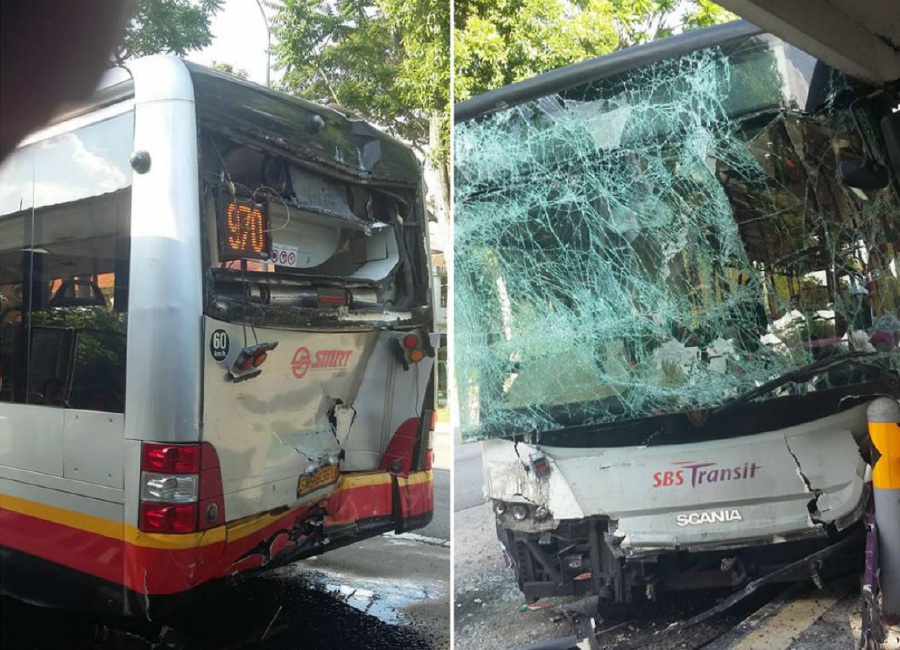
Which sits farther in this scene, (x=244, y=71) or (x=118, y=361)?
(x=244, y=71)

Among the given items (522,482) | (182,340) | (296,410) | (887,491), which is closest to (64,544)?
(182,340)

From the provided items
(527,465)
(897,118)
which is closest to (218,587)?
Answer: (527,465)

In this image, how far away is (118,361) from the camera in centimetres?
132

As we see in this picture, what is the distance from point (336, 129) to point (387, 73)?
0.20 metres

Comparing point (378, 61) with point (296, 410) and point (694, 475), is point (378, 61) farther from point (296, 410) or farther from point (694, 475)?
point (694, 475)

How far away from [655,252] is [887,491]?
0.94 metres

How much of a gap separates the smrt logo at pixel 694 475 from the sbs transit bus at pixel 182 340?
0.77 m

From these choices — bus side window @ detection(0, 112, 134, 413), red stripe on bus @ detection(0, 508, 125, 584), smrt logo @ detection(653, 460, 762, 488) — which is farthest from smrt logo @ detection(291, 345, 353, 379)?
smrt logo @ detection(653, 460, 762, 488)

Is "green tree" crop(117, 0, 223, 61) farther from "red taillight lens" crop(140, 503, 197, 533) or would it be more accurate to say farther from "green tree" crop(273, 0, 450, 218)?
"red taillight lens" crop(140, 503, 197, 533)

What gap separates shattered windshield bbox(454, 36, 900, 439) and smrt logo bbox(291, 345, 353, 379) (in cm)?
36

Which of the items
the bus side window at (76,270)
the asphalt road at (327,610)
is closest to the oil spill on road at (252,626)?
the asphalt road at (327,610)

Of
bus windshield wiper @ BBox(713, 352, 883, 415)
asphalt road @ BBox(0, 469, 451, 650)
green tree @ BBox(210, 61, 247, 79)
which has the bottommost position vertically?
asphalt road @ BBox(0, 469, 451, 650)

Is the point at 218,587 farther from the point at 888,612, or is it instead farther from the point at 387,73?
the point at 888,612

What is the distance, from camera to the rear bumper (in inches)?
45.8
